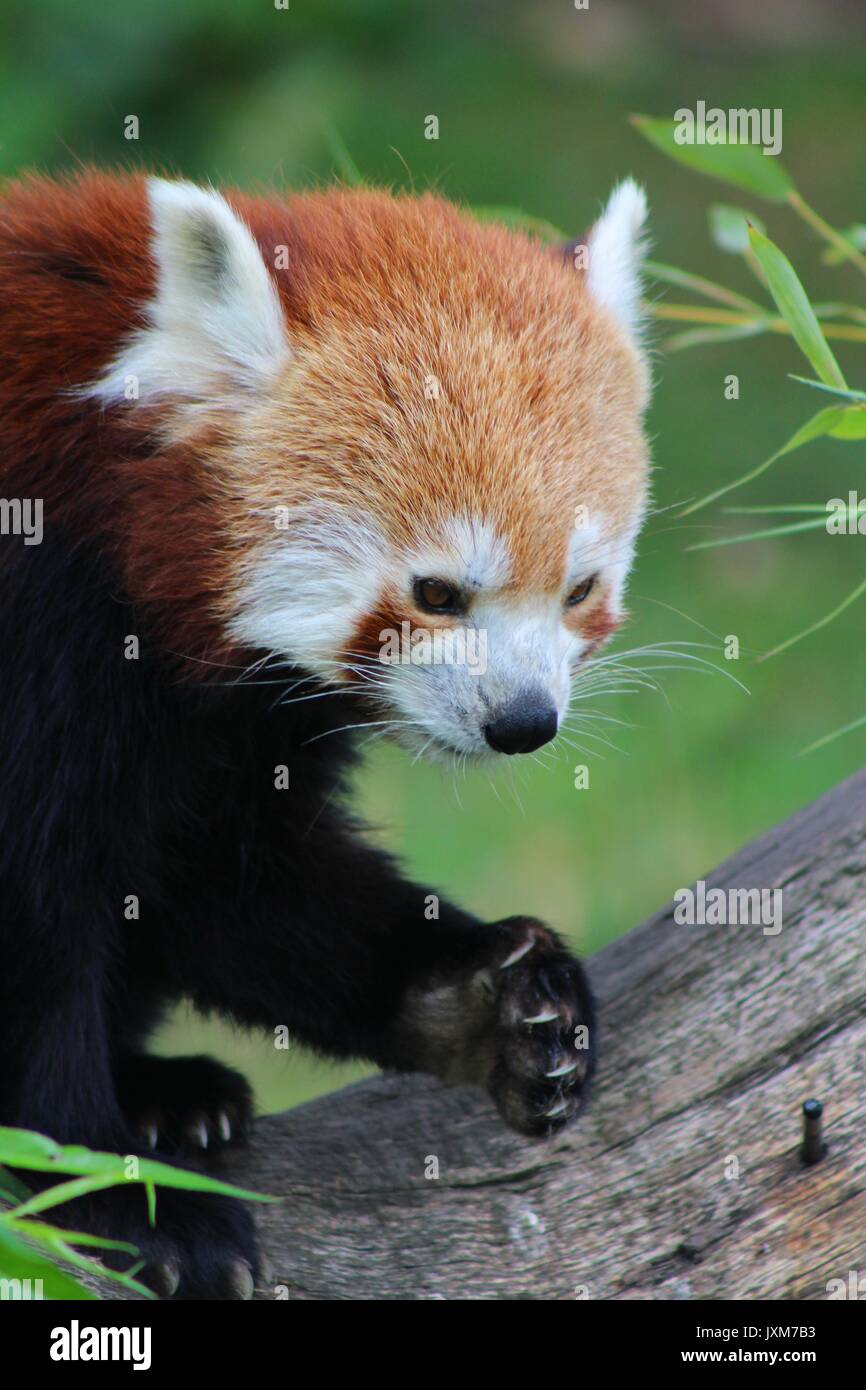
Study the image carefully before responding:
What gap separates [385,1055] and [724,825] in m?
3.04

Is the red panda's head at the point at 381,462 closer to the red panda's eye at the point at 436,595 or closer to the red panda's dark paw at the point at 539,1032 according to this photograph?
the red panda's eye at the point at 436,595

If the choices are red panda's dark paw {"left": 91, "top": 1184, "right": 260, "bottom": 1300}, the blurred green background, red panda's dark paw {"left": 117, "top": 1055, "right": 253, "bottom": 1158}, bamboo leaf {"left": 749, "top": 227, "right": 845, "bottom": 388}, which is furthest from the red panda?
the blurred green background

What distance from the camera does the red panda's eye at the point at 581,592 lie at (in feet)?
9.73

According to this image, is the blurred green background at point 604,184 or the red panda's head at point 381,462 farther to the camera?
the blurred green background at point 604,184

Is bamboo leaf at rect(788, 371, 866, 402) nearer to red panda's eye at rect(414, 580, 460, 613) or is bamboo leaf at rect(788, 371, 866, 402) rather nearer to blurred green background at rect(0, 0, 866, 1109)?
red panda's eye at rect(414, 580, 460, 613)

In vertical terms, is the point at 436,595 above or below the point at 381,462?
below

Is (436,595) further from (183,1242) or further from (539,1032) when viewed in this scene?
(183,1242)

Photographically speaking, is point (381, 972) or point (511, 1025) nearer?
point (511, 1025)

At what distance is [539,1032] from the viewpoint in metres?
3.11

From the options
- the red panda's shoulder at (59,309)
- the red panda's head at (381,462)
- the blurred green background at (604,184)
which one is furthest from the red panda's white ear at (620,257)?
the blurred green background at (604,184)

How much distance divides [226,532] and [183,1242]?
46.2 inches

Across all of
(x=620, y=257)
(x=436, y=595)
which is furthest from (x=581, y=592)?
(x=620, y=257)

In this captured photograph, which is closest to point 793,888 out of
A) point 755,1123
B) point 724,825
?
point 755,1123

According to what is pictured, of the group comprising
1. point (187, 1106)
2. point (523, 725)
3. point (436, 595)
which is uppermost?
point (436, 595)
